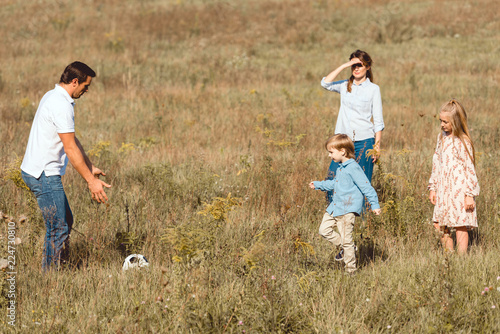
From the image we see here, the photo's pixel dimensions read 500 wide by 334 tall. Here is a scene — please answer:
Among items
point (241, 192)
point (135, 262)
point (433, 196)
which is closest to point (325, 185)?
point (433, 196)

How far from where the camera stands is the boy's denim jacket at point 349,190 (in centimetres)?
405

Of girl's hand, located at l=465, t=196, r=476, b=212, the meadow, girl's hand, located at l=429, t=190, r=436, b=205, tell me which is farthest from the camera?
girl's hand, located at l=429, t=190, r=436, b=205

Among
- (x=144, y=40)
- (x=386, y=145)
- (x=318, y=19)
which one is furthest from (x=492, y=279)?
(x=318, y=19)

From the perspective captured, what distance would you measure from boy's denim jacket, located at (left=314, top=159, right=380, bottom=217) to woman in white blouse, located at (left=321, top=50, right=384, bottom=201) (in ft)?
2.78

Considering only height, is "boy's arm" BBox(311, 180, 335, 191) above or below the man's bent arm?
below

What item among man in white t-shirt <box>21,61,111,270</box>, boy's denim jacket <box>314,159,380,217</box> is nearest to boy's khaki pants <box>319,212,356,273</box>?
boy's denim jacket <box>314,159,380,217</box>

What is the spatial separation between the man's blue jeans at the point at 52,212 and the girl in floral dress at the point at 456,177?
3554 mm

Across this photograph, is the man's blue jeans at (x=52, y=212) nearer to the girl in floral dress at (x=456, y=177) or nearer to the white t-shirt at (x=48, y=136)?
the white t-shirt at (x=48, y=136)

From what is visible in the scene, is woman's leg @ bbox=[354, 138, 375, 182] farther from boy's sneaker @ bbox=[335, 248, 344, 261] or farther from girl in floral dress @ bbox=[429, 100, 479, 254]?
boy's sneaker @ bbox=[335, 248, 344, 261]

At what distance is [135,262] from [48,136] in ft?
4.41

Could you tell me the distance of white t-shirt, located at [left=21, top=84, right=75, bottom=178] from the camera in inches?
149

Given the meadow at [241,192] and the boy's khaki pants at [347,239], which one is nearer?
the meadow at [241,192]

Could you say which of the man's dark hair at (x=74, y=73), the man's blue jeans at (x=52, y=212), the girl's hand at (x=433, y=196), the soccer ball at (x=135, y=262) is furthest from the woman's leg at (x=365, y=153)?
the man's blue jeans at (x=52, y=212)

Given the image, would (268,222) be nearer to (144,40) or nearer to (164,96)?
(164,96)
